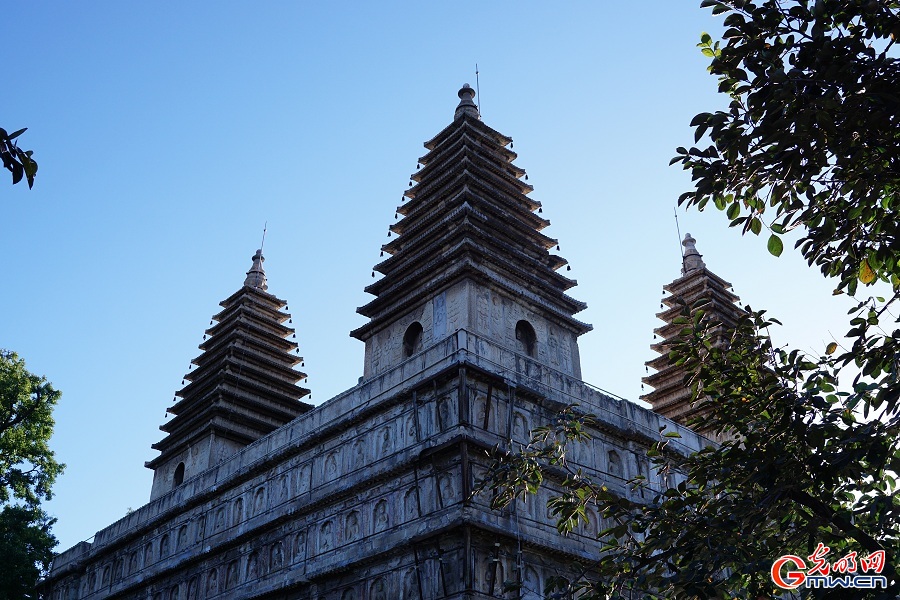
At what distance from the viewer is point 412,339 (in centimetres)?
2666

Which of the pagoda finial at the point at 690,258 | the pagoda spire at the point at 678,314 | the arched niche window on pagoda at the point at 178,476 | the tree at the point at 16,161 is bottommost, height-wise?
the tree at the point at 16,161

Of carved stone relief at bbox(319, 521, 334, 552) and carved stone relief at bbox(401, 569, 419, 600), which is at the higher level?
carved stone relief at bbox(319, 521, 334, 552)

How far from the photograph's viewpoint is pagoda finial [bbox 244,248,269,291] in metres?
39.6

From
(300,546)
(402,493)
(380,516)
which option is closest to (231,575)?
(300,546)

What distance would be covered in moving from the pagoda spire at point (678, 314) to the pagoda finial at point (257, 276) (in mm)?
17374

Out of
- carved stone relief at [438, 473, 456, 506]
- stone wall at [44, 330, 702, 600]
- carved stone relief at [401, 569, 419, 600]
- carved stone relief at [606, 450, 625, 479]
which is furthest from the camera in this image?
carved stone relief at [606, 450, 625, 479]

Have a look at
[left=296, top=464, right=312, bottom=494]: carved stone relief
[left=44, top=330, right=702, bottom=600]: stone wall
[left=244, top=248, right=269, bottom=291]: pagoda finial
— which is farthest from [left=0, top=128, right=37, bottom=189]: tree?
[left=244, top=248, right=269, bottom=291]: pagoda finial

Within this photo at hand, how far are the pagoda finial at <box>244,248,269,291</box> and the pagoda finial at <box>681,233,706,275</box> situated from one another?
1879 centimetres

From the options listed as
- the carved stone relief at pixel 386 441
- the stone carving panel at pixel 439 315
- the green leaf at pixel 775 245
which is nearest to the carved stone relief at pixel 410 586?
the carved stone relief at pixel 386 441

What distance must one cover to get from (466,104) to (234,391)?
1392 cm

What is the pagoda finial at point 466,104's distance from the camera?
31547 mm

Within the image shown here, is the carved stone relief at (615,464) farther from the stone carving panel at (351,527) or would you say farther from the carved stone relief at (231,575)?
the carved stone relief at (231,575)

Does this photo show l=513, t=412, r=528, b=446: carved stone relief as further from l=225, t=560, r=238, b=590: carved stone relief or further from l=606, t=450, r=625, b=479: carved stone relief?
l=225, t=560, r=238, b=590: carved stone relief

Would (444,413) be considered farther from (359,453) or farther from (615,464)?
(615,464)
